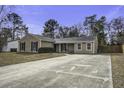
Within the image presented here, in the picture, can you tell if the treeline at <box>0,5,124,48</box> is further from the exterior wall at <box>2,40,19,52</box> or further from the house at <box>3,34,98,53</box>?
the house at <box>3,34,98,53</box>

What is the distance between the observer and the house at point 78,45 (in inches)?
969

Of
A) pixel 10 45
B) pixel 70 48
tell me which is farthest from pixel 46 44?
pixel 10 45

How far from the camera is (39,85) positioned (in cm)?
480

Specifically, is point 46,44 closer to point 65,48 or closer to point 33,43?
point 33,43

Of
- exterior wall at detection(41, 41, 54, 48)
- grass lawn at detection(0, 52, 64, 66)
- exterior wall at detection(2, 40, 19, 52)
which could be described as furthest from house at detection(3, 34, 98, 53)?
grass lawn at detection(0, 52, 64, 66)

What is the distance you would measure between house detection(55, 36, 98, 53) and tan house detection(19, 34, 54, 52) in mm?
1655

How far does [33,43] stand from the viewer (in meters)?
24.7

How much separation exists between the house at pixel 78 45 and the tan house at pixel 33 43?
65.2 inches

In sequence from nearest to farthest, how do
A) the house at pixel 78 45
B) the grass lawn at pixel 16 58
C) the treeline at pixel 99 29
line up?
the grass lawn at pixel 16 58 < the house at pixel 78 45 < the treeline at pixel 99 29

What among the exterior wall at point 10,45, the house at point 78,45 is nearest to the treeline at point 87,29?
the exterior wall at point 10,45

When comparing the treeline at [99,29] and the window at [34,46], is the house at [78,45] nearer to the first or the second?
the window at [34,46]
